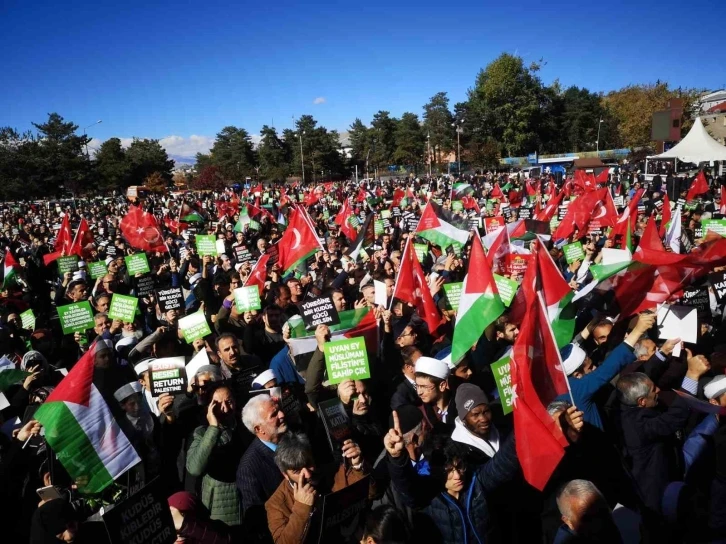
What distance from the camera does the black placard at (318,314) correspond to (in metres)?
5.18

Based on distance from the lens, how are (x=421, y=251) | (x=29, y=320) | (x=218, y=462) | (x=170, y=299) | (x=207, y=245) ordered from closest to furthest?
(x=218, y=462), (x=170, y=299), (x=29, y=320), (x=421, y=251), (x=207, y=245)

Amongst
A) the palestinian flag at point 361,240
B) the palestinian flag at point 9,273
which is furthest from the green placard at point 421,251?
the palestinian flag at point 9,273

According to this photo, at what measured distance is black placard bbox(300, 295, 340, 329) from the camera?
5.18 meters

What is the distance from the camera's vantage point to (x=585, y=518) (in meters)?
2.83

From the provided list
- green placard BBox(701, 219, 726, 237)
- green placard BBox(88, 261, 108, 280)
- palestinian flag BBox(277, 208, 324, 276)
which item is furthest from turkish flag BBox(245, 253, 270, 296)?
green placard BBox(701, 219, 726, 237)

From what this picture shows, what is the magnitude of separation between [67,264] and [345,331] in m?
8.03

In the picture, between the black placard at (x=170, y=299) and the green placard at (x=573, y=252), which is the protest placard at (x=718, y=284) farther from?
the black placard at (x=170, y=299)

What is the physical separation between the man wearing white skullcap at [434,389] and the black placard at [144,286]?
6.04 m

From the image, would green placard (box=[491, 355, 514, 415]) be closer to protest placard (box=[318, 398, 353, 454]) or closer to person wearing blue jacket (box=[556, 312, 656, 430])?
person wearing blue jacket (box=[556, 312, 656, 430])

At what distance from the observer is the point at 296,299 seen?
7875mm

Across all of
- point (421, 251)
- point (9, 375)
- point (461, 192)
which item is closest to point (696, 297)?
point (421, 251)

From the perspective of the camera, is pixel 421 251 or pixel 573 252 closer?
pixel 573 252

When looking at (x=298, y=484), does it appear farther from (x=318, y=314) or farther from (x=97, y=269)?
(x=97, y=269)

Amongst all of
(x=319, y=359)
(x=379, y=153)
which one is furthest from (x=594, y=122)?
(x=319, y=359)
